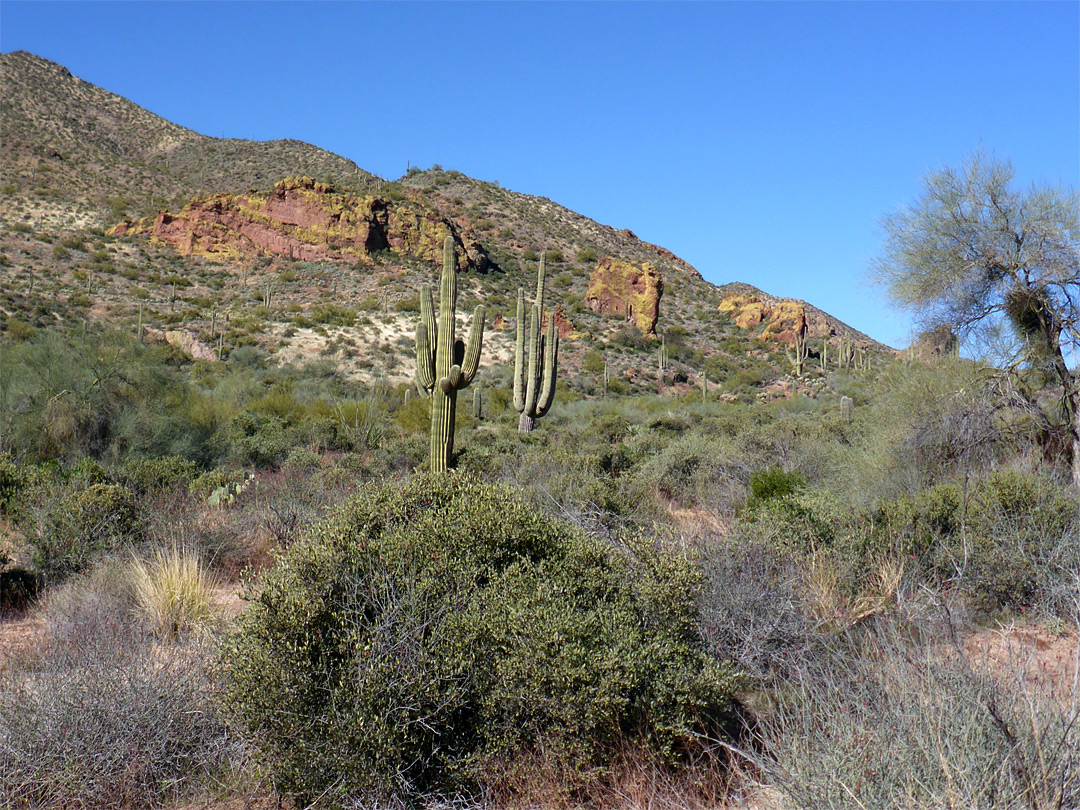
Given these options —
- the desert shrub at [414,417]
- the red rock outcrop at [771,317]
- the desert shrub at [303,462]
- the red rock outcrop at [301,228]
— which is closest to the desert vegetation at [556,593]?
the desert shrub at [303,462]

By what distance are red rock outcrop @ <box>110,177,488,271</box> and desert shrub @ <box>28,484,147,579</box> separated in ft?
129

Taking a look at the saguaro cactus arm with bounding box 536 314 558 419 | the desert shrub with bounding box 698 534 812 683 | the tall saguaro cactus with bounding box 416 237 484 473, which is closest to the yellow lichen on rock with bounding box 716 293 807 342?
the saguaro cactus arm with bounding box 536 314 558 419

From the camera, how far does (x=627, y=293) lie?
1823 inches

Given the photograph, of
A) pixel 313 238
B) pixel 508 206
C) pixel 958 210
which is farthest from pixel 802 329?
pixel 958 210

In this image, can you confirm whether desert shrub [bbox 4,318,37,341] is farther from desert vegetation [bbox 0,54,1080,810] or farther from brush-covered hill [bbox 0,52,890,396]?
desert vegetation [bbox 0,54,1080,810]

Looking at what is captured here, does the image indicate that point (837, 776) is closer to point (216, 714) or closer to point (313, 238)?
point (216, 714)

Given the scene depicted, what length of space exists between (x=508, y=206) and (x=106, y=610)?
55.6 meters

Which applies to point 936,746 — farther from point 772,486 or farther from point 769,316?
point 769,316

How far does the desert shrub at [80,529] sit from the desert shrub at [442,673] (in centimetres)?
432

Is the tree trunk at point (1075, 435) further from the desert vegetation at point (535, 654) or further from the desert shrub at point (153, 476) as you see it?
the desert shrub at point (153, 476)

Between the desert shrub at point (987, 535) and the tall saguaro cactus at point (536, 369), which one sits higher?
the tall saguaro cactus at point (536, 369)

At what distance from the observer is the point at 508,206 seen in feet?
192

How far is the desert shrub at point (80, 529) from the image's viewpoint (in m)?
7.05

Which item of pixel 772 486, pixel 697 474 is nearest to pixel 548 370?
pixel 697 474
